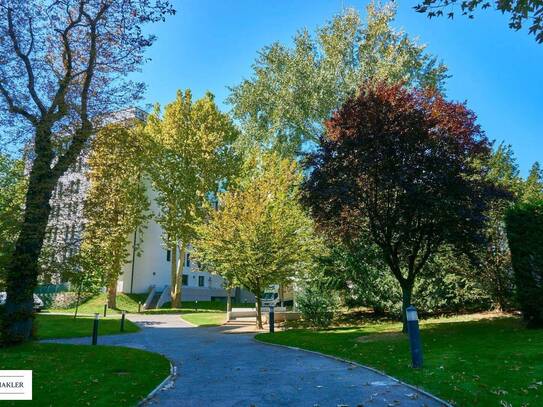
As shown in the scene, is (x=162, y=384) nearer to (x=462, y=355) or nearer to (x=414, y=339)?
(x=414, y=339)

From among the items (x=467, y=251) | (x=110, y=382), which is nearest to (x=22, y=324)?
(x=110, y=382)

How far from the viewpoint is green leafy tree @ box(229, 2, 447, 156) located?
2808 centimetres

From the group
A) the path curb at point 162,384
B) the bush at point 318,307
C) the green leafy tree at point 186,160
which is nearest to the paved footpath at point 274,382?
the path curb at point 162,384

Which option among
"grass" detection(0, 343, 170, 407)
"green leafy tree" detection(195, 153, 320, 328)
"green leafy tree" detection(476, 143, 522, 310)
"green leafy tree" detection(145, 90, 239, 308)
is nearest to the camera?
"grass" detection(0, 343, 170, 407)

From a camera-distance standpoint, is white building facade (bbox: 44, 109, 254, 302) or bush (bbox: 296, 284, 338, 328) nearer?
white building facade (bbox: 44, 109, 254, 302)

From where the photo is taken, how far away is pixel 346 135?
15.0m

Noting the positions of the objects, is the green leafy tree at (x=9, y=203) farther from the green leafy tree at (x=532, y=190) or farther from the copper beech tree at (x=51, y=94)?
the green leafy tree at (x=532, y=190)

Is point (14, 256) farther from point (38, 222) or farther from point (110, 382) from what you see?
point (110, 382)

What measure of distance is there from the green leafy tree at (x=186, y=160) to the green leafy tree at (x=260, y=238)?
1370 cm

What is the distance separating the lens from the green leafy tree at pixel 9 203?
11711 mm

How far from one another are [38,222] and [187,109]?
2738 centimetres

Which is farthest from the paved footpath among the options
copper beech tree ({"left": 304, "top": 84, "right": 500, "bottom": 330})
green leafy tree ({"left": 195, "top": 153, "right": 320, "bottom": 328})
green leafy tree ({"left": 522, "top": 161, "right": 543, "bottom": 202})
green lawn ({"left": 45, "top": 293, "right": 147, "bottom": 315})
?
green lawn ({"left": 45, "top": 293, "right": 147, "bottom": 315})

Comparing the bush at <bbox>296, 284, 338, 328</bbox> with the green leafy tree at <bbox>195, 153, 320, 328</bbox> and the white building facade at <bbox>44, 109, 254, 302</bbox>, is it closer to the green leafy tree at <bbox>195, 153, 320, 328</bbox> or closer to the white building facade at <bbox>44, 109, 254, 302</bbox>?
the green leafy tree at <bbox>195, 153, 320, 328</bbox>

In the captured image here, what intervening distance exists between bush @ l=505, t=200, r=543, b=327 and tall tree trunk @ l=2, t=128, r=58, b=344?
15301mm
